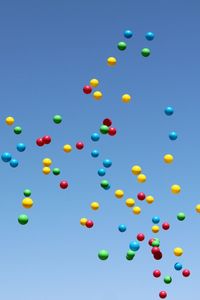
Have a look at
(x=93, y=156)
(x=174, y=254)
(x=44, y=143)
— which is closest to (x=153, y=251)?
(x=174, y=254)

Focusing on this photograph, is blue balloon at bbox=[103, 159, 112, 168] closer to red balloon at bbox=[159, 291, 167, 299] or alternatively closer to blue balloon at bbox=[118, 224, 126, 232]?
blue balloon at bbox=[118, 224, 126, 232]

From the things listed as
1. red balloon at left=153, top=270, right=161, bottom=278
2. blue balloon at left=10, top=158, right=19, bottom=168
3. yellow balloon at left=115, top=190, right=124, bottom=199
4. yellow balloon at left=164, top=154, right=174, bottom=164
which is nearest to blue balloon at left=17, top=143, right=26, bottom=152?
blue balloon at left=10, top=158, right=19, bottom=168

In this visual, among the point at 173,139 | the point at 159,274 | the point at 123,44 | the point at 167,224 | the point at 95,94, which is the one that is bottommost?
the point at 159,274

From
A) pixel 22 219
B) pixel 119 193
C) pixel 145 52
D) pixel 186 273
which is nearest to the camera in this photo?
pixel 22 219

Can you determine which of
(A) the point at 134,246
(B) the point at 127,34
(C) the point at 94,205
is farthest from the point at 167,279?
(B) the point at 127,34

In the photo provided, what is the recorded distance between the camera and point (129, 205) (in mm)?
14383

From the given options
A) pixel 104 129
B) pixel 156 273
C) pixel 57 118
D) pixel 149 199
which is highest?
pixel 57 118

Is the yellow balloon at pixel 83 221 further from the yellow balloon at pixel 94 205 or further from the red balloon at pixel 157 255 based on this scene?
the red balloon at pixel 157 255

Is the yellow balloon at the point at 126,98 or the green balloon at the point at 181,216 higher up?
the yellow balloon at the point at 126,98

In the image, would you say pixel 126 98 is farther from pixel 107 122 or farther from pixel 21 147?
pixel 21 147

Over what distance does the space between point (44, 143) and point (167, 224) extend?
11.8 ft

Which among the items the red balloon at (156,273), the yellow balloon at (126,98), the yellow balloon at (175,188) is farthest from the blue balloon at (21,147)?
the red balloon at (156,273)

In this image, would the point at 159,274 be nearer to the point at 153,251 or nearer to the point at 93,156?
the point at 153,251

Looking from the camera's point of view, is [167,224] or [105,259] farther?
[167,224]
